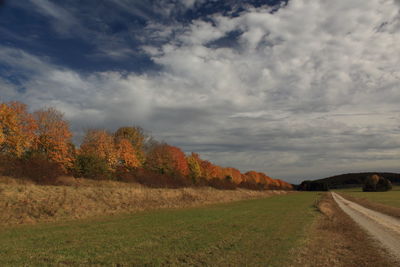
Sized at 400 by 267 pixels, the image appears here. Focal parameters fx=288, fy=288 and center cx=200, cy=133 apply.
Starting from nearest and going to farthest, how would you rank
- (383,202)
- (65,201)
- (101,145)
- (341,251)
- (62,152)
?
(341,251)
(65,201)
(62,152)
(383,202)
(101,145)

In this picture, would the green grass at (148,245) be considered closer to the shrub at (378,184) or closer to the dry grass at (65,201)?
the dry grass at (65,201)

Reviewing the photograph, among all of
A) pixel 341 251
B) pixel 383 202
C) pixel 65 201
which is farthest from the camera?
pixel 383 202

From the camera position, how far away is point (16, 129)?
4253 cm

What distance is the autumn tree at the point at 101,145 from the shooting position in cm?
5881

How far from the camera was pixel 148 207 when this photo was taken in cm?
3641

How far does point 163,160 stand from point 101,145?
2268 centimetres

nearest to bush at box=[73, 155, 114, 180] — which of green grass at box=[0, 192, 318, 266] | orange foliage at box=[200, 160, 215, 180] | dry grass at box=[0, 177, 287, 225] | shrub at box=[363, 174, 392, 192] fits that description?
dry grass at box=[0, 177, 287, 225]

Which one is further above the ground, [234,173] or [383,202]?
[234,173]

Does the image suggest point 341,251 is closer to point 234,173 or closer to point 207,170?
point 207,170

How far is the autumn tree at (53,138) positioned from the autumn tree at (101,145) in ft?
27.1

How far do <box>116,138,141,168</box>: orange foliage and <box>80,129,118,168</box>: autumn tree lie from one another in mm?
2032

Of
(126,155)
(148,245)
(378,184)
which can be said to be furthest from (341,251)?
(378,184)

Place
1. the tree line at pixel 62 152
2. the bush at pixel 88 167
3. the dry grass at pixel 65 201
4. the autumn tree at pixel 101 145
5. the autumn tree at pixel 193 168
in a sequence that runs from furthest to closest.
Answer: the autumn tree at pixel 193 168, the autumn tree at pixel 101 145, the bush at pixel 88 167, the tree line at pixel 62 152, the dry grass at pixel 65 201

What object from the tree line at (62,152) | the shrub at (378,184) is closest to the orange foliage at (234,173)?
the shrub at (378,184)
